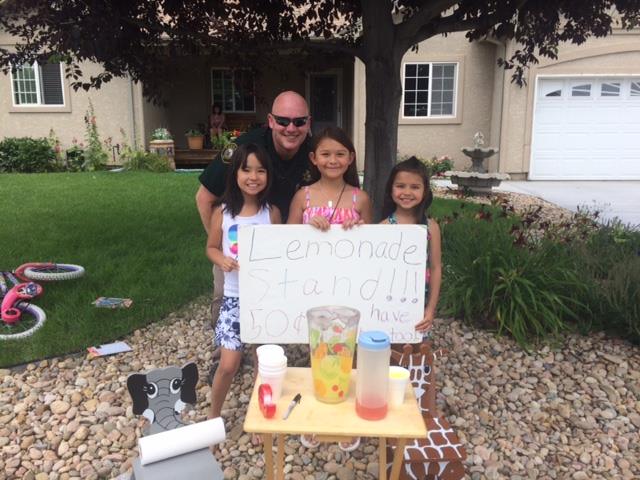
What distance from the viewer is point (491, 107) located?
12.8m

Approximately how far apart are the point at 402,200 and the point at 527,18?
2.52 metres

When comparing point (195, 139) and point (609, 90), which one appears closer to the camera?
point (609, 90)

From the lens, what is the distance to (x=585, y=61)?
1188 cm

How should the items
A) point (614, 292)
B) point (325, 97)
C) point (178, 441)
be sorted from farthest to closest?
point (325, 97) < point (614, 292) < point (178, 441)

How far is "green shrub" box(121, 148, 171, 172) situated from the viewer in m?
12.3

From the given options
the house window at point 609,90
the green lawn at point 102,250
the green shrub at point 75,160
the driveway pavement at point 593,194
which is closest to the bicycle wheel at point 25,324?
the green lawn at point 102,250

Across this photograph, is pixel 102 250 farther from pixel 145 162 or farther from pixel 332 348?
pixel 145 162

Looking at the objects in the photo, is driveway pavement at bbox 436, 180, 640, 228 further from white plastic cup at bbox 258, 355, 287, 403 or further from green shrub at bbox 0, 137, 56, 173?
green shrub at bbox 0, 137, 56, 173

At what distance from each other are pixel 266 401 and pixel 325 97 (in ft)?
44.6

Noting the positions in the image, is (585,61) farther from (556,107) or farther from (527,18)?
(527,18)

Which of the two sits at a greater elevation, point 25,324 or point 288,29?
point 288,29

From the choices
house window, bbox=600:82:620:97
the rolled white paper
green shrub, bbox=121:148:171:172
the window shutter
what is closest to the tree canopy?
the rolled white paper

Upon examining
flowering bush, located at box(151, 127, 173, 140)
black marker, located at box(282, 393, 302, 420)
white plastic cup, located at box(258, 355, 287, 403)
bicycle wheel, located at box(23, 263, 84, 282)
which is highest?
flowering bush, located at box(151, 127, 173, 140)

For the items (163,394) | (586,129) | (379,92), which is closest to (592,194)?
(586,129)
